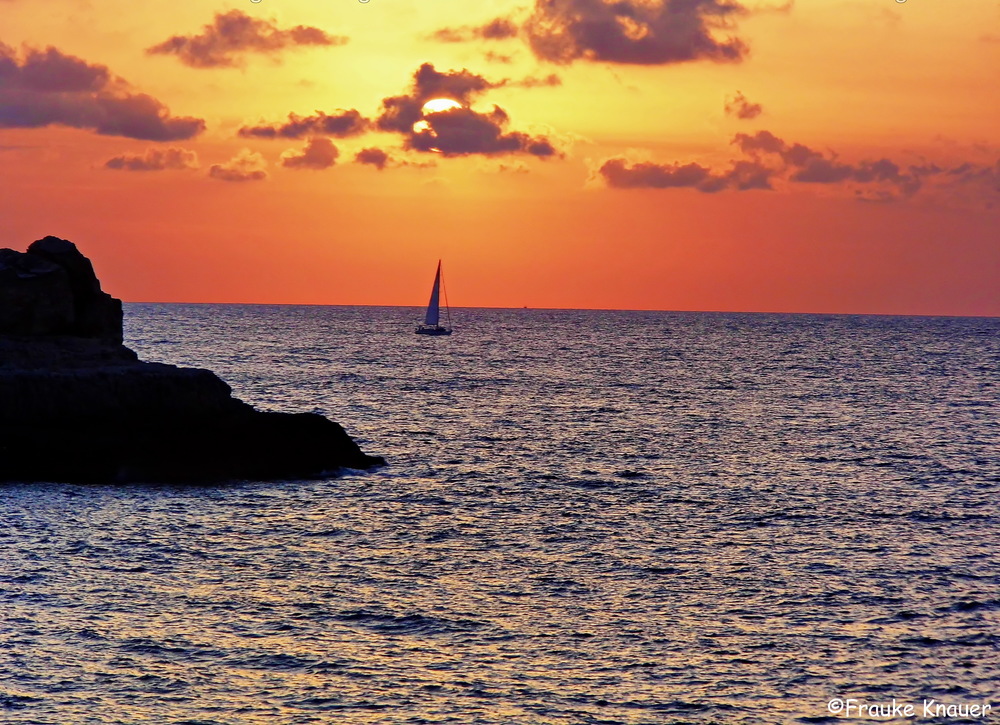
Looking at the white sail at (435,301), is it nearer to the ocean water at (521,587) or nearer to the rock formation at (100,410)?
the ocean water at (521,587)

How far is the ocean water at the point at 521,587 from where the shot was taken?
19359mm

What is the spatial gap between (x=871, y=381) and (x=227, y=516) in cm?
8171

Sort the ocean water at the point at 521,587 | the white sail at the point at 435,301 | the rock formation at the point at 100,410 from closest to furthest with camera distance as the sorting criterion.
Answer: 1. the ocean water at the point at 521,587
2. the rock formation at the point at 100,410
3. the white sail at the point at 435,301

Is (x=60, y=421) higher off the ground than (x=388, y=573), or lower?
higher

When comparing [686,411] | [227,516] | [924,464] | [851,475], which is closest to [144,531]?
[227,516]

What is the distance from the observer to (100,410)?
38562 millimetres

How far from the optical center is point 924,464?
4884 cm

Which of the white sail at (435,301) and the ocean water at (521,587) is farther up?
the white sail at (435,301)

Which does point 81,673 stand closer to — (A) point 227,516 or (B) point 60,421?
(A) point 227,516

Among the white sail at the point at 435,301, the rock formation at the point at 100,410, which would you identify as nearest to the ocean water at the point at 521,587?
the rock formation at the point at 100,410

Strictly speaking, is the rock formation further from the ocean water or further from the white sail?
the white sail

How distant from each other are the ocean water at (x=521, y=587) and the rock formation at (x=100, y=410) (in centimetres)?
182

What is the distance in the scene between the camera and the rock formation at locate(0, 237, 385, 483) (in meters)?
37.7

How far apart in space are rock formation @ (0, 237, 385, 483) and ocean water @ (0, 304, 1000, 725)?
1.82 meters
